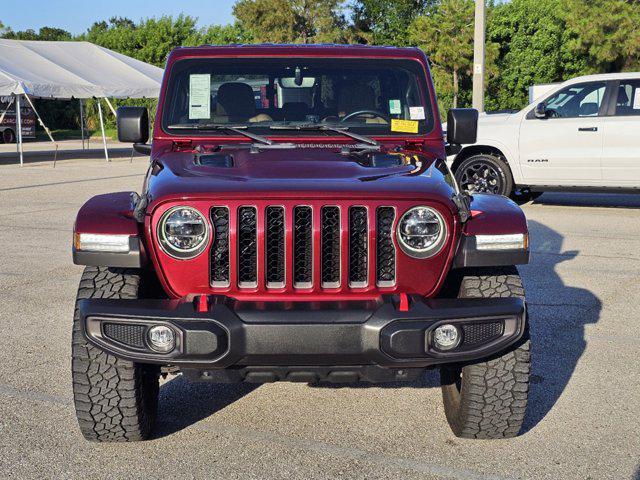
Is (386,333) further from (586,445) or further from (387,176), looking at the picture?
(586,445)

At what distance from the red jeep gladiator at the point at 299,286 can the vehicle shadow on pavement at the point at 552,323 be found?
0.78m

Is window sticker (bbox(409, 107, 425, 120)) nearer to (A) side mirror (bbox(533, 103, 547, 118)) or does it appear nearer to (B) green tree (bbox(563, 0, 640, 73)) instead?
(A) side mirror (bbox(533, 103, 547, 118))

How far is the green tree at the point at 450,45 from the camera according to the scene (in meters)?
41.6

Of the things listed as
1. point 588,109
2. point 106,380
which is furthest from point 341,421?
point 588,109

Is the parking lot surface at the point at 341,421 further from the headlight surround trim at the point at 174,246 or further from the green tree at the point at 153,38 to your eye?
the green tree at the point at 153,38

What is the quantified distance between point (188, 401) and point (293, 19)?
5634 cm

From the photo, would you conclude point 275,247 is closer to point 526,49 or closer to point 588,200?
point 588,200

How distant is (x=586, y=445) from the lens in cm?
416

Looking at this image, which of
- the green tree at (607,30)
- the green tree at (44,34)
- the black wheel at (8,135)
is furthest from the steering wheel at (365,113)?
the green tree at (44,34)

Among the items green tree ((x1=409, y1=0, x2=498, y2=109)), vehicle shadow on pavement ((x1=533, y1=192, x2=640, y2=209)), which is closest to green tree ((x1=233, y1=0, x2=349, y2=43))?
green tree ((x1=409, y1=0, x2=498, y2=109))

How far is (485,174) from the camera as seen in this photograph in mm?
13000

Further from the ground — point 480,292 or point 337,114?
point 337,114

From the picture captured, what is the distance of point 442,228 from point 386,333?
23.1 inches

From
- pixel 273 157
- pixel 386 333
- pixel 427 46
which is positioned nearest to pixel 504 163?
pixel 273 157
